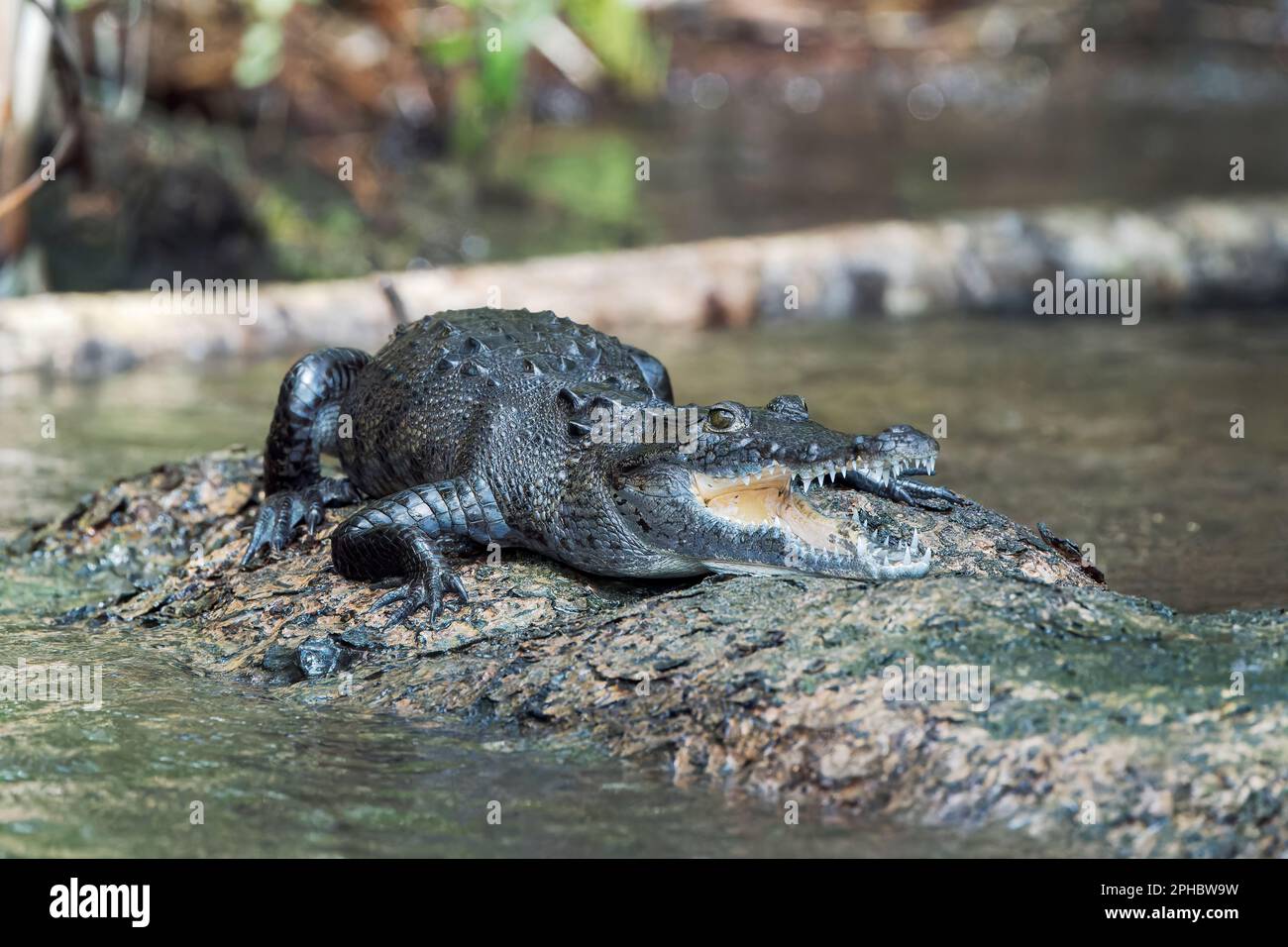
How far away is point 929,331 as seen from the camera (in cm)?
1095

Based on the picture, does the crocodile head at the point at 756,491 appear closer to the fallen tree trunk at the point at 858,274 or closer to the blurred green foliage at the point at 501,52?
the fallen tree trunk at the point at 858,274

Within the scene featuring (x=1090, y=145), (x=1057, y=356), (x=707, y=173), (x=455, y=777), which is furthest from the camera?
(x=1090, y=145)

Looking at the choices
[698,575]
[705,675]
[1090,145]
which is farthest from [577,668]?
[1090,145]

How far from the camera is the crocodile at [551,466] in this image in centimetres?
450

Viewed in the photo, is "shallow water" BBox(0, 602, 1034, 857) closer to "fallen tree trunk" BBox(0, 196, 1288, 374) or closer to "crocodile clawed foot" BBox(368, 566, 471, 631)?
"crocodile clawed foot" BBox(368, 566, 471, 631)

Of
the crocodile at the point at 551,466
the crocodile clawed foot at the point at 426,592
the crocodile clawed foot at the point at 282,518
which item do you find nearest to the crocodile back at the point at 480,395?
the crocodile at the point at 551,466

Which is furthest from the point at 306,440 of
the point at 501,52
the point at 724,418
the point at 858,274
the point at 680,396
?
the point at 501,52

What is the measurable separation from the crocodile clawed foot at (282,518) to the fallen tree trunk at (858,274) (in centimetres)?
441

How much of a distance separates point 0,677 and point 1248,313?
9472 mm

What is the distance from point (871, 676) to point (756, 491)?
92 centimetres

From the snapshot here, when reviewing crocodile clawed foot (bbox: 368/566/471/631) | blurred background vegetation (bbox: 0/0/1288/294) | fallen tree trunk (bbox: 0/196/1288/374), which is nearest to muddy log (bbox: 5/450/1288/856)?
crocodile clawed foot (bbox: 368/566/471/631)

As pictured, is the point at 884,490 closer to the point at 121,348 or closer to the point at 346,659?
the point at 346,659

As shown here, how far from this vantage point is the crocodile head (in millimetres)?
4406

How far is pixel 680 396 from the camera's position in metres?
8.96
